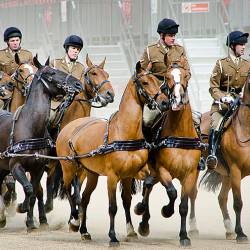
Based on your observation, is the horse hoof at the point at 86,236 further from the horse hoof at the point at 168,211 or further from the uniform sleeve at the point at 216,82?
the uniform sleeve at the point at 216,82

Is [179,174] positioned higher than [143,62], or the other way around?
[143,62]

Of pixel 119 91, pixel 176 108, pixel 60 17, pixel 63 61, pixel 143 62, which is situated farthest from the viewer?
pixel 60 17

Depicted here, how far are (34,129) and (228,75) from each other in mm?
2076

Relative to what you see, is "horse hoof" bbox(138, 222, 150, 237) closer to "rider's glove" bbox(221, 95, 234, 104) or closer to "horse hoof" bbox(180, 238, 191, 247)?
"horse hoof" bbox(180, 238, 191, 247)

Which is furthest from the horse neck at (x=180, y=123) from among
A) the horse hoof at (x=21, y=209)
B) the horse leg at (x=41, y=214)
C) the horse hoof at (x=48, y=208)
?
the horse hoof at (x=48, y=208)

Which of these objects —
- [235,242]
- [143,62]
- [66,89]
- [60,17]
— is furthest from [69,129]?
[60,17]

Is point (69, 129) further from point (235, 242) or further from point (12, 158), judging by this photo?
point (235, 242)

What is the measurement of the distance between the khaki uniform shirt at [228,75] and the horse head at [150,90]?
131cm

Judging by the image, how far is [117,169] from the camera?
9422 mm

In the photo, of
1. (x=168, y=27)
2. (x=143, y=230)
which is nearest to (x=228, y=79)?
(x=168, y=27)

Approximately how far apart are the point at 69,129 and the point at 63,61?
154 centimetres

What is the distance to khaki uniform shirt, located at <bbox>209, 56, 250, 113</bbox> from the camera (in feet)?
34.8

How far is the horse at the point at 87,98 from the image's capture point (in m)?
10.7

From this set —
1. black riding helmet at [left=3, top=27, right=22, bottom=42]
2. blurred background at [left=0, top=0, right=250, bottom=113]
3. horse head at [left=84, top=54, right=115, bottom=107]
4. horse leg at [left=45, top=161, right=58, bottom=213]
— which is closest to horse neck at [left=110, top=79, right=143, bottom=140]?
horse head at [left=84, top=54, right=115, bottom=107]
